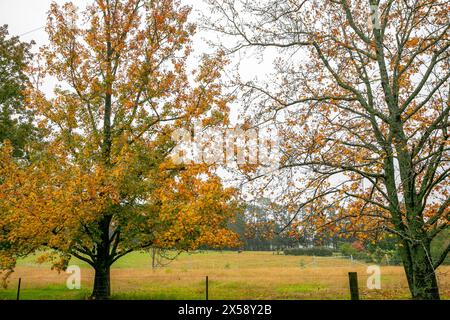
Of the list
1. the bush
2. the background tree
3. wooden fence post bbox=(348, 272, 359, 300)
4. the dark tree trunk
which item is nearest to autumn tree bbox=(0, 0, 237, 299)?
the dark tree trunk

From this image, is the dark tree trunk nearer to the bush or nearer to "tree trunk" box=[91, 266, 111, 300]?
"tree trunk" box=[91, 266, 111, 300]

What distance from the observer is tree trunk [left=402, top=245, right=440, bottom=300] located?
8.25m

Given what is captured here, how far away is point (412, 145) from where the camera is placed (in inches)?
323

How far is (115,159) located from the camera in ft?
41.4

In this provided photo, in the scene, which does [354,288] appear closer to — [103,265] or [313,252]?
[103,265]

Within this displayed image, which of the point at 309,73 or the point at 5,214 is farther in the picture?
the point at 5,214

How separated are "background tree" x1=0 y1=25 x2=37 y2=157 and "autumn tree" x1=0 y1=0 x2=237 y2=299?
10646 millimetres

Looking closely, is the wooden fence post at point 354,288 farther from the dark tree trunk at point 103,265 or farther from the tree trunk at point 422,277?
the dark tree trunk at point 103,265

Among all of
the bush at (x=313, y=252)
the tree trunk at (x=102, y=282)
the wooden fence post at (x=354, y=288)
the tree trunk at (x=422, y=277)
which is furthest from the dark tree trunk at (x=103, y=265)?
the bush at (x=313, y=252)

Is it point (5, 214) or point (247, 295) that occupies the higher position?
point (5, 214)

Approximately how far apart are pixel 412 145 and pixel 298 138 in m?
2.53

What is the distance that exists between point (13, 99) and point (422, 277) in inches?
951
